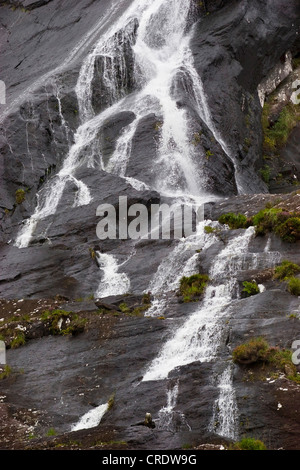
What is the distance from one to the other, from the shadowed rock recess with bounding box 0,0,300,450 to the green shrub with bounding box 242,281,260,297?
0.19 feet

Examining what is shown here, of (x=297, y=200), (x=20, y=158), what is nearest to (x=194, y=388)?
(x=297, y=200)

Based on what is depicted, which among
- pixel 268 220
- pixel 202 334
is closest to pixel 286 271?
pixel 202 334

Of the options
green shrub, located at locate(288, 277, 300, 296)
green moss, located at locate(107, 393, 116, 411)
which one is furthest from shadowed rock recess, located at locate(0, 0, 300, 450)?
green moss, located at locate(107, 393, 116, 411)

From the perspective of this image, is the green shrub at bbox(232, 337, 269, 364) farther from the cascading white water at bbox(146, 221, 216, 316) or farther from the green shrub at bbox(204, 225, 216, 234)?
the green shrub at bbox(204, 225, 216, 234)

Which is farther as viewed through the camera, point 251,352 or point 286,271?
point 286,271

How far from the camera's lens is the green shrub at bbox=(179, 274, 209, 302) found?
1839 cm

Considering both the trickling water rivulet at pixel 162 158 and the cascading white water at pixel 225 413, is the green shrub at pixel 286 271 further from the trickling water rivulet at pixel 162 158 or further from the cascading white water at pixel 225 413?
the cascading white water at pixel 225 413

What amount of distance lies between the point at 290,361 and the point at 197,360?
220 cm

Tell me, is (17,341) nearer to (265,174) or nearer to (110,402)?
(110,402)

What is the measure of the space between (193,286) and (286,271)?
2.64 metres

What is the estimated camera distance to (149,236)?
23812 millimetres

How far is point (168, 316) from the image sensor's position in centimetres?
1784

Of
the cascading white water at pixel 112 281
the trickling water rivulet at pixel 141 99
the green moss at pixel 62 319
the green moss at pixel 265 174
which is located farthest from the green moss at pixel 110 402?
the green moss at pixel 265 174
